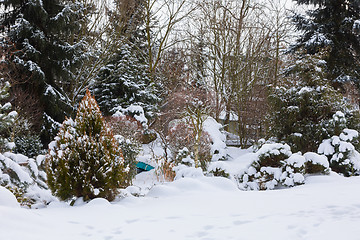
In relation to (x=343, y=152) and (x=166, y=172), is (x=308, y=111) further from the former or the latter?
(x=166, y=172)

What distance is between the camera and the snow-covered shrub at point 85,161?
173 inches

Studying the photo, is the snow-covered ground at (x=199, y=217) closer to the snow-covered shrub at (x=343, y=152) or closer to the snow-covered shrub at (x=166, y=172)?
the snow-covered shrub at (x=343, y=152)

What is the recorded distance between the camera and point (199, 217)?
3.66m

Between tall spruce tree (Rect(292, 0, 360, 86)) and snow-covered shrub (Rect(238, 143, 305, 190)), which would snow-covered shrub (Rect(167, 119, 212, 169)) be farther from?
tall spruce tree (Rect(292, 0, 360, 86))

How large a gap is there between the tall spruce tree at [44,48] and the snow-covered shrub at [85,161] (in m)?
8.55

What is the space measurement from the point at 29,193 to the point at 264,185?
4.61m

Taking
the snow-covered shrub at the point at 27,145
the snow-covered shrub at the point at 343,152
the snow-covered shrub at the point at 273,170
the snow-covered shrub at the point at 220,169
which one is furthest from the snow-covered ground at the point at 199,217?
the snow-covered shrub at the point at 27,145

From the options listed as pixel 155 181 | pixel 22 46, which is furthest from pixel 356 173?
pixel 22 46

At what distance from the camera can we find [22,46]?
1284cm

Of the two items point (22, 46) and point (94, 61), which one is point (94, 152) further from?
point (94, 61)

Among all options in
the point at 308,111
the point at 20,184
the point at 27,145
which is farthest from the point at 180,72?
the point at 20,184

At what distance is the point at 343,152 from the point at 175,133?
5.21m

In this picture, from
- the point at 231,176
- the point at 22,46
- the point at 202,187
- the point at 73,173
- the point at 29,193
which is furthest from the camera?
the point at 22,46

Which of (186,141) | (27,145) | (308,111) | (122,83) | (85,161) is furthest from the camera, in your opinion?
(122,83)
